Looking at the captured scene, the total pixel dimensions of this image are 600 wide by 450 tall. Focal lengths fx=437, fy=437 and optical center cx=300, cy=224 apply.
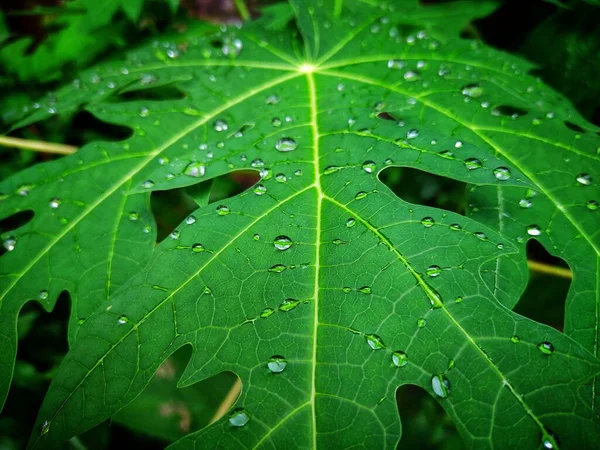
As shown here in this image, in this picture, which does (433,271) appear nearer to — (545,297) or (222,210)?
(222,210)

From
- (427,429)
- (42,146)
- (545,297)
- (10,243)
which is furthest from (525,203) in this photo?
(427,429)

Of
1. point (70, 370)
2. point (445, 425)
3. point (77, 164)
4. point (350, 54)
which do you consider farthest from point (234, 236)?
point (445, 425)

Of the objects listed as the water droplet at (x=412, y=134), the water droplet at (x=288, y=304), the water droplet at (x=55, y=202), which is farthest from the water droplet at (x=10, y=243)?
the water droplet at (x=412, y=134)

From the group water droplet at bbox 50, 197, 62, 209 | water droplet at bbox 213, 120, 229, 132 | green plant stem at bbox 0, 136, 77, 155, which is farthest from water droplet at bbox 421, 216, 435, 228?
green plant stem at bbox 0, 136, 77, 155

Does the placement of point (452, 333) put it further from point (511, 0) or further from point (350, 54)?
point (511, 0)

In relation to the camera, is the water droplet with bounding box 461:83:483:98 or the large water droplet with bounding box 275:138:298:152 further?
the water droplet with bounding box 461:83:483:98

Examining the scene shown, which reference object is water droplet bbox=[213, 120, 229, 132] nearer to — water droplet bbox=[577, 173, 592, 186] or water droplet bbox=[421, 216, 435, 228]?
water droplet bbox=[421, 216, 435, 228]

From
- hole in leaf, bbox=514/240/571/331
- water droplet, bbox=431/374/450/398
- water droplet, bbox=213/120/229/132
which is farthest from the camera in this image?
hole in leaf, bbox=514/240/571/331
